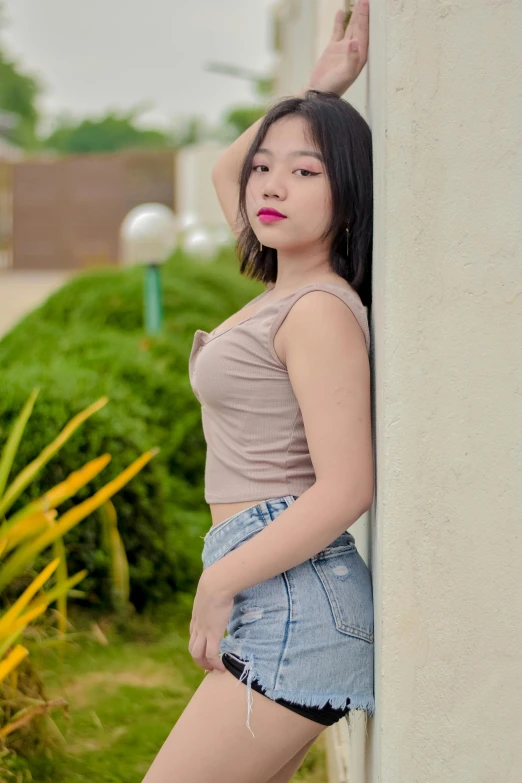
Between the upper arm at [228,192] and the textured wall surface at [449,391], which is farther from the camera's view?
the upper arm at [228,192]

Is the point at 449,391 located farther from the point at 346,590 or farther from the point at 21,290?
the point at 21,290

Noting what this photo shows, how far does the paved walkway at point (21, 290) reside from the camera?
52.0 ft

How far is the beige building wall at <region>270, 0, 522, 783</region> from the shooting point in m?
1.48

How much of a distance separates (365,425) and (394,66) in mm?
532

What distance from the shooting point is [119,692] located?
11.4 feet

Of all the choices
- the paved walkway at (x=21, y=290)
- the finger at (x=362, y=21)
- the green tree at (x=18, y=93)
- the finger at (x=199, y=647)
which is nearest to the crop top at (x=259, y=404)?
the finger at (x=199, y=647)

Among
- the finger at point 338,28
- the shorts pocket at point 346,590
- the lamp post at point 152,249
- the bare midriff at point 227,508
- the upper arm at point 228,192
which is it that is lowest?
the lamp post at point 152,249

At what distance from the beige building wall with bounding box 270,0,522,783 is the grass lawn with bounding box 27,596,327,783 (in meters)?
1.55

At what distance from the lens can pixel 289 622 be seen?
1620 millimetres

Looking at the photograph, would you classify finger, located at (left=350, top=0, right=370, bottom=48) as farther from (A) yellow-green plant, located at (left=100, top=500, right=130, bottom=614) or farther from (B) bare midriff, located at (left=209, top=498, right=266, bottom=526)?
(A) yellow-green plant, located at (left=100, top=500, right=130, bottom=614)

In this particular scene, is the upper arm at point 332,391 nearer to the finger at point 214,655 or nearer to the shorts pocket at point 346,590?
the shorts pocket at point 346,590

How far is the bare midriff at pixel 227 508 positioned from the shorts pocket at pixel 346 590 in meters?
Answer: 0.14

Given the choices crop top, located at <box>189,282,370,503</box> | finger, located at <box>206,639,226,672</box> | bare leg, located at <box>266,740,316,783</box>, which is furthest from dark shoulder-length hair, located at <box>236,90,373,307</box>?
bare leg, located at <box>266,740,316,783</box>

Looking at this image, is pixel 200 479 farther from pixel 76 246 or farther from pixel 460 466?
pixel 76 246
